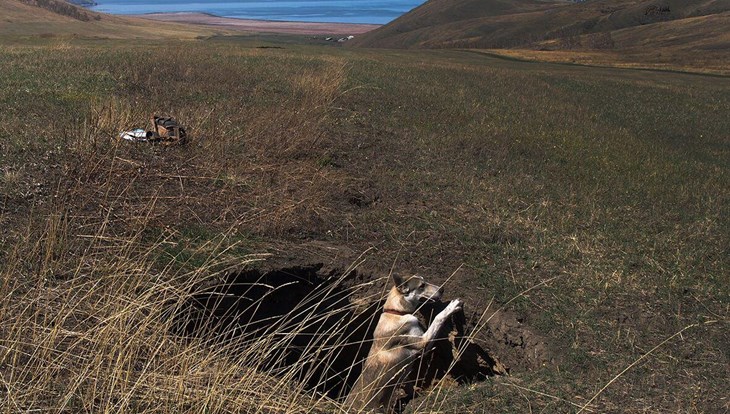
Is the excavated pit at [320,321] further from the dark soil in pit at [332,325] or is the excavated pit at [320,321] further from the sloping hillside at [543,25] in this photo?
the sloping hillside at [543,25]

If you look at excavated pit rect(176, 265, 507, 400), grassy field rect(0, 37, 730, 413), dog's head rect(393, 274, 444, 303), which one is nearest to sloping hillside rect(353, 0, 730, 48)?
grassy field rect(0, 37, 730, 413)

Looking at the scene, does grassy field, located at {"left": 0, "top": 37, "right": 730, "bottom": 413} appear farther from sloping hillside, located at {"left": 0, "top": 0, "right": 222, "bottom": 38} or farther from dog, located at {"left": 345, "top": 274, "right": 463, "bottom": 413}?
sloping hillside, located at {"left": 0, "top": 0, "right": 222, "bottom": 38}

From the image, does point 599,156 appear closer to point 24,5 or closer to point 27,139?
point 27,139

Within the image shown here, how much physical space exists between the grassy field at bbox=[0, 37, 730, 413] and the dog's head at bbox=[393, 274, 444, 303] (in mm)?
369

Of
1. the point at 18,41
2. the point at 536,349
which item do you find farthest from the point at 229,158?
the point at 18,41

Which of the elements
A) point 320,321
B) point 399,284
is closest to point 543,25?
point 320,321

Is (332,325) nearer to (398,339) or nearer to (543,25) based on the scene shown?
(398,339)

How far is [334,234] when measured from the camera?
257 inches

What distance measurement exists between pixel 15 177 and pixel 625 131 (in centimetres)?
1236

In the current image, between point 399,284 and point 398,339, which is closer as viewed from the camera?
point 398,339

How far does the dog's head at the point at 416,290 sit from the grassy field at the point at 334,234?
0.37m

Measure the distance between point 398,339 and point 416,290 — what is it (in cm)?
47

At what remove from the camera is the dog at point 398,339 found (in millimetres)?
4375

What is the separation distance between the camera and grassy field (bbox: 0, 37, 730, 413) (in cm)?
333
